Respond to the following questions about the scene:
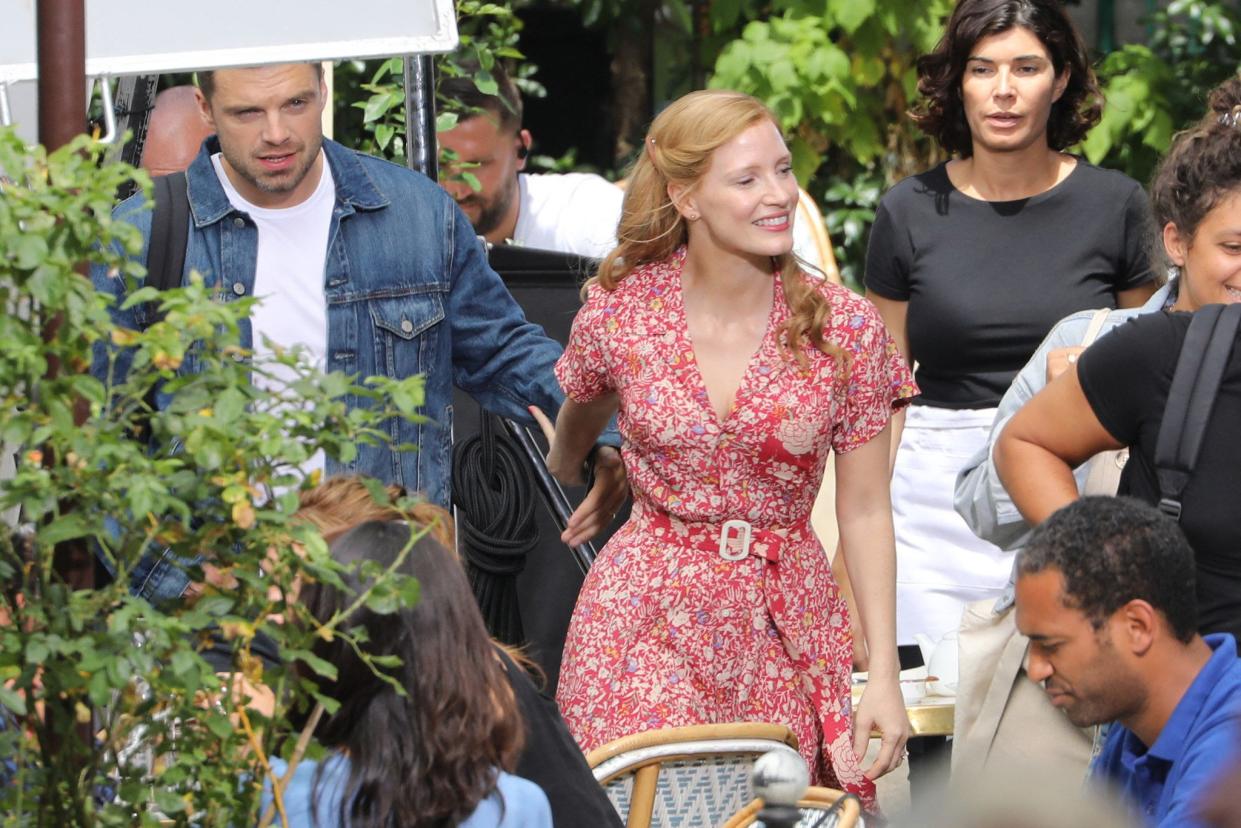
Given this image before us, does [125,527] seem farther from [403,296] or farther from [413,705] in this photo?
[403,296]

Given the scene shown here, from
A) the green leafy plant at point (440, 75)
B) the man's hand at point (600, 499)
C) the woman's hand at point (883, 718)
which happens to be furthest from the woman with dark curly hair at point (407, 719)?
the green leafy plant at point (440, 75)

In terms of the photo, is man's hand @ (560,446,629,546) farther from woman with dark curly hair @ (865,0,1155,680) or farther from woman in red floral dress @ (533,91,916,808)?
woman with dark curly hair @ (865,0,1155,680)

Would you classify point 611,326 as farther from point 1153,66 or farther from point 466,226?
point 1153,66

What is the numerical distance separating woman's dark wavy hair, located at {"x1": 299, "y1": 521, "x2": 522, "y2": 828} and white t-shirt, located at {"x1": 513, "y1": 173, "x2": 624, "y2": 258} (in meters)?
3.78

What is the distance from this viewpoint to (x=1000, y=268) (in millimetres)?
4754

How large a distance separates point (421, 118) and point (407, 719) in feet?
7.78

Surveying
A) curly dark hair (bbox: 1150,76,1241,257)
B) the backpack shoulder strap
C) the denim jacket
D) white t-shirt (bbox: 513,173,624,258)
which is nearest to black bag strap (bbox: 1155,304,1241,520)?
curly dark hair (bbox: 1150,76,1241,257)

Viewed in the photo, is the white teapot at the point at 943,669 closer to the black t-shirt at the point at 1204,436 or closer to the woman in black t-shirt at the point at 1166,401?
the woman in black t-shirt at the point at 1166,401

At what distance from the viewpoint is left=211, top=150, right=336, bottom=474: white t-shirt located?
3883mm

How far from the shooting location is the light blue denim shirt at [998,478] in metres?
3.61

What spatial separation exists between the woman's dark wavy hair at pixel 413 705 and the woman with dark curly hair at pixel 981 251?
258 cm

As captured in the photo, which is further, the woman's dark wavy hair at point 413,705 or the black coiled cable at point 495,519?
the black coiled cable at point 495,519

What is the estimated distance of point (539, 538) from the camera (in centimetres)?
510

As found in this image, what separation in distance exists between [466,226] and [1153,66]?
4412 millimetres
